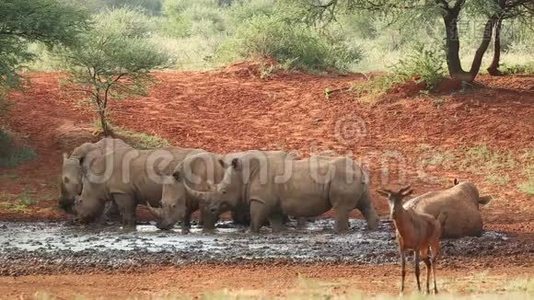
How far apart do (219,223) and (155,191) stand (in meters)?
1.21

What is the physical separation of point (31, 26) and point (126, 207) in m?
4.51

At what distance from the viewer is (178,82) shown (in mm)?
27391

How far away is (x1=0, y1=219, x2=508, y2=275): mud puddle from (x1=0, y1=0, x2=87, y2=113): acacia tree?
402cm

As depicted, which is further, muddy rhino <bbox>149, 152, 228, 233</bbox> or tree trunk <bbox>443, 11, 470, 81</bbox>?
tree trunk <bbox>443, 11, 470, 81</bbox>

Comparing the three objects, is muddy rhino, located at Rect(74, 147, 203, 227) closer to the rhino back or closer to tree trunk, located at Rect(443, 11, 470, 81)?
the rhino back

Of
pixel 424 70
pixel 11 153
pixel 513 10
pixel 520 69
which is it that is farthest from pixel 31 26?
pixel 520 69

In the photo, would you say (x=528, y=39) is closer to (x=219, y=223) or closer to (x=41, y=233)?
(x=219, y=223)

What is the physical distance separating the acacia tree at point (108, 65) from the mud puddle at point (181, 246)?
518 cm

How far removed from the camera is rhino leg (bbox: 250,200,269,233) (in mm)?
16594

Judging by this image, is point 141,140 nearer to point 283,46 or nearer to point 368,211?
point 368,211

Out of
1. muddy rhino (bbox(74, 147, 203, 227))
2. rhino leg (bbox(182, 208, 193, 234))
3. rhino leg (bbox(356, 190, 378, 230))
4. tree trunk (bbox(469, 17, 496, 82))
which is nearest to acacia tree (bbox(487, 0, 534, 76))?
tree trunk (bbox(469, 17, 496, 82))

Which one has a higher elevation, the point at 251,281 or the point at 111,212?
the point at 111,212

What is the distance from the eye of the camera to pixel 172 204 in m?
16.8

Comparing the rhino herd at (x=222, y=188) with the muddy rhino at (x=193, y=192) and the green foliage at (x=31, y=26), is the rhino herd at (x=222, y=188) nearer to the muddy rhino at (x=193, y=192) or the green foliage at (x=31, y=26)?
the muddy rhino at (x=193, y=192)
